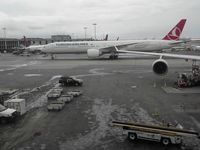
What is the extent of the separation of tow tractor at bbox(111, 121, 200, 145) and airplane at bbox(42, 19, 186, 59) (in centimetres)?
3682

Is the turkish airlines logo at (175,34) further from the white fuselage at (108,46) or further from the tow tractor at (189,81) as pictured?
the tow tractor at (189,81)

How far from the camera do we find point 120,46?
160 feet

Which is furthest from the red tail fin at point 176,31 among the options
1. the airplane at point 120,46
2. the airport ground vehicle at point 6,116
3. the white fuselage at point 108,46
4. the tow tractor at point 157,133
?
the tow tractor at point 157,133

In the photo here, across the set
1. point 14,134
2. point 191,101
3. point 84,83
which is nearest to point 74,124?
point 14,134

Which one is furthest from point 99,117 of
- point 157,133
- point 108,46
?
point 108,46

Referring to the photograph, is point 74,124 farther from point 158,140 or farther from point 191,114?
point 191,114

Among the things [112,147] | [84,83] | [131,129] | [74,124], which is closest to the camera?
[112,147]

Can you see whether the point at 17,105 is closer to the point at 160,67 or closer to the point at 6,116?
the point at 6,116

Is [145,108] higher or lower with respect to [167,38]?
lower

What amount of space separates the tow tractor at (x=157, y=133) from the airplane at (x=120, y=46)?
121 ft

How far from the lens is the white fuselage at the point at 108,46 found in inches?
1865

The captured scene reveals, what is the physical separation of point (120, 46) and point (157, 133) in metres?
40.1

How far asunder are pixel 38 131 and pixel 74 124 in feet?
5.68

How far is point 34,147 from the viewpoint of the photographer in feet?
30.9
